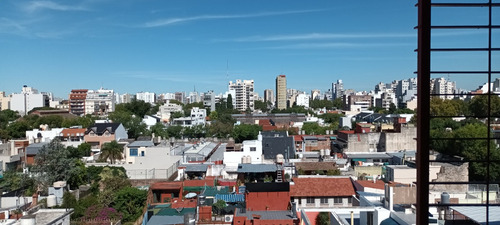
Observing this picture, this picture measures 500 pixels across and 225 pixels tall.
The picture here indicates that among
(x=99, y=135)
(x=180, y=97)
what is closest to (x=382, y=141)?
(x=99, y=135)

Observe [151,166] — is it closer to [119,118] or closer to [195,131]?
[195,131]

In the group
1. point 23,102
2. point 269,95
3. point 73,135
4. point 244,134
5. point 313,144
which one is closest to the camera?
point 313,144

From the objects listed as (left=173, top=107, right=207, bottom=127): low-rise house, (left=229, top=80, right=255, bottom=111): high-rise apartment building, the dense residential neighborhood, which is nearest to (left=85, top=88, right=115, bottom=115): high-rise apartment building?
(left=229, top=80, right=255, bottom=111): high-rise apartment building

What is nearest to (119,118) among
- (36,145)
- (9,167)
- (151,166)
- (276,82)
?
(36,145)

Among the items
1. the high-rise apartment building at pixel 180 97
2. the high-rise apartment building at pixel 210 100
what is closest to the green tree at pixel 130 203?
the high-rise apartment building at pixel 210 100

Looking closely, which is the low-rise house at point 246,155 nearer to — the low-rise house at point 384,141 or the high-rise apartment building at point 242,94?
the low-rise house at point 384,141

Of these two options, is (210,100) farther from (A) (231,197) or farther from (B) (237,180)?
(A) (231,197)
